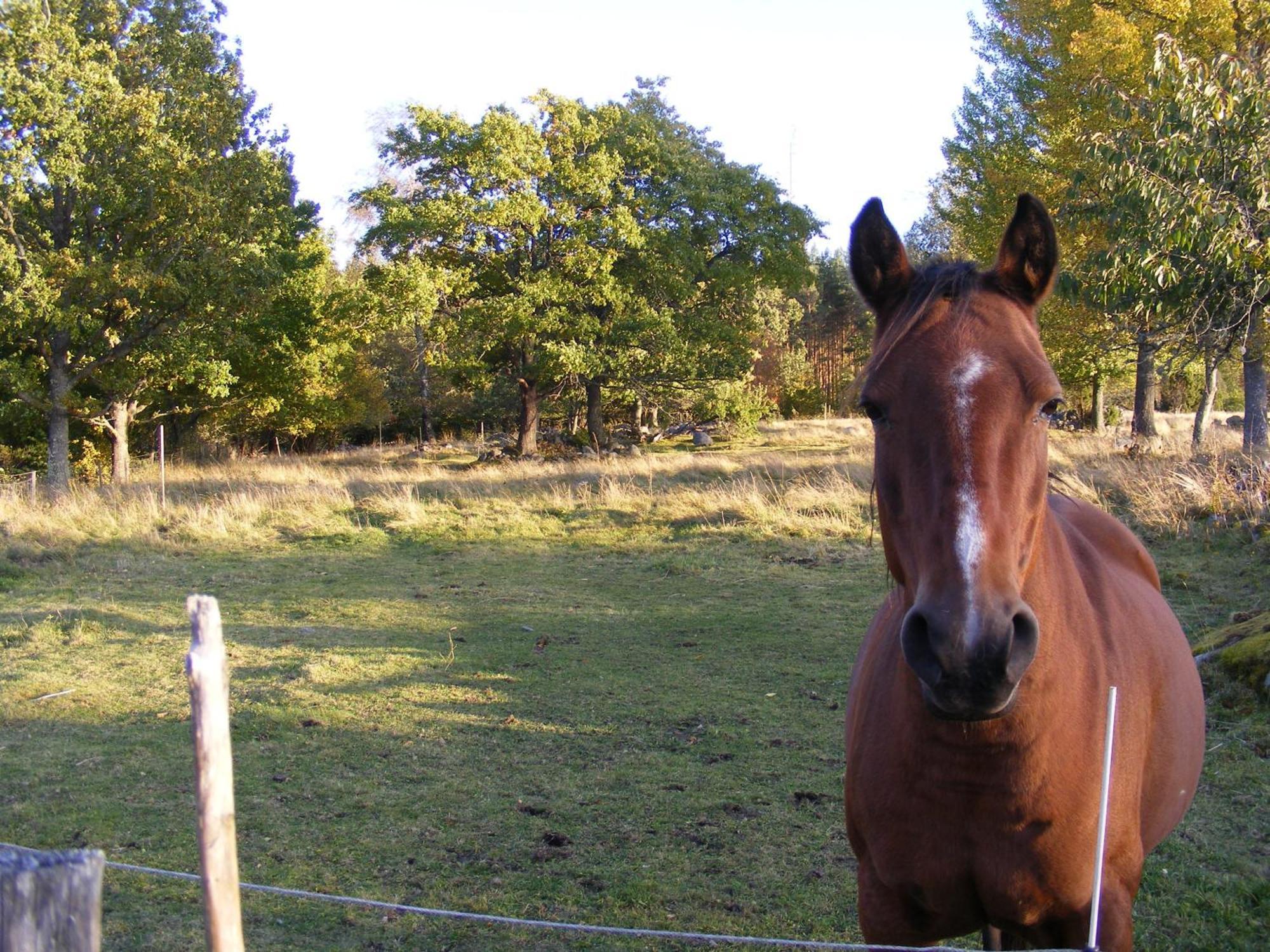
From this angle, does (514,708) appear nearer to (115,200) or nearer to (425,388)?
(115,200)

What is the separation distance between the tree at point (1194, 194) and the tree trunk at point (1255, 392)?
2.50 meters

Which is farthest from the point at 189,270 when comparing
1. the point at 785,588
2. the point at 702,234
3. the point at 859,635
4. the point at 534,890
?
the point at 534,890

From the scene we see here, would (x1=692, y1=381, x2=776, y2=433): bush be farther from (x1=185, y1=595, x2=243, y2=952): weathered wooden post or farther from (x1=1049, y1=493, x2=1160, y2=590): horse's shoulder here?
(x1=185, y1=595, x2=243, y2=952): weathered wooden post

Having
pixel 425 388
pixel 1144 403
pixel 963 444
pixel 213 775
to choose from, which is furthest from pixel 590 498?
pixel 425 388

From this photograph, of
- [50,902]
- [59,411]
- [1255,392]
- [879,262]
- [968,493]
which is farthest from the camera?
[59,411]

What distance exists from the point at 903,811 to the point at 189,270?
18160 millimetres

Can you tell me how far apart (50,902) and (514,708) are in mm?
4972

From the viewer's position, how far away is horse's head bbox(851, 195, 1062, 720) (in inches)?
59.4

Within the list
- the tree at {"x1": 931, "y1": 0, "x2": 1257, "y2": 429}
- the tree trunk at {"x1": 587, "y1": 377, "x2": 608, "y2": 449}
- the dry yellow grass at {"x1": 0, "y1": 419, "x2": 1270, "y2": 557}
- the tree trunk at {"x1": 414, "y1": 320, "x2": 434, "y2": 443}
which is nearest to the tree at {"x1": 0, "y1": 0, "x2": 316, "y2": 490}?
the dry yellow grass at {"x1": 0, "y1": 419, "x2": 1270, "y2": 557}

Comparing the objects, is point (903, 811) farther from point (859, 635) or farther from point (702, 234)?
point (702, 234)

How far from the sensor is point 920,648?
5.07 ft

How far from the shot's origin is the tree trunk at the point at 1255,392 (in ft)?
38.8

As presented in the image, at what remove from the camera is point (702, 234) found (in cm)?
2266

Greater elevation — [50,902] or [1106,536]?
[1106,536]
